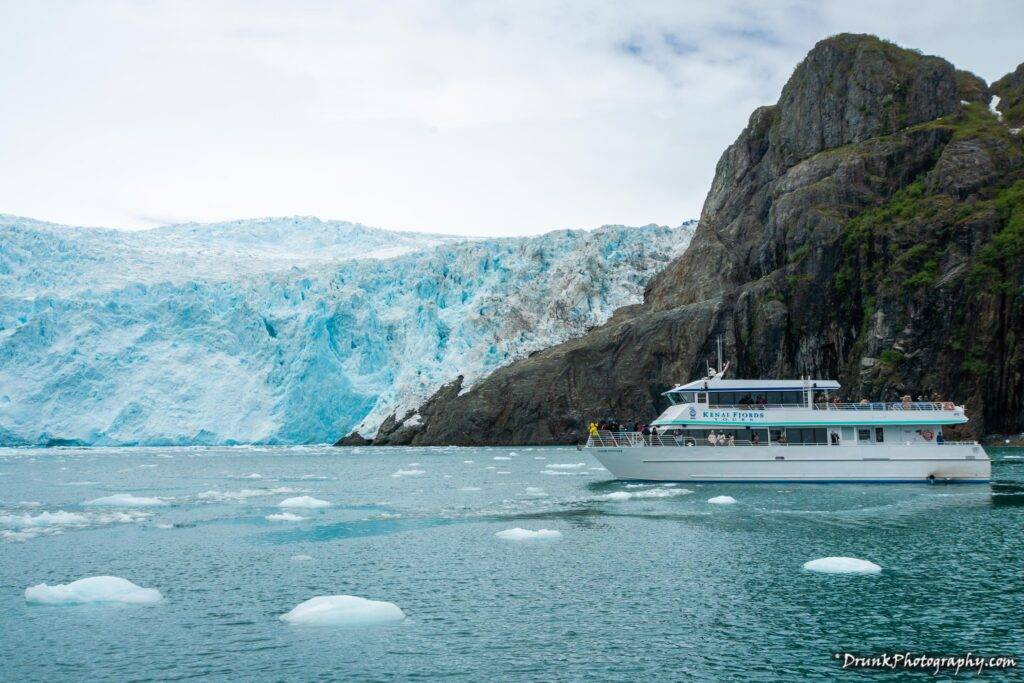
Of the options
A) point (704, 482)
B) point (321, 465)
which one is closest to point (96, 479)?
point (321, 465)

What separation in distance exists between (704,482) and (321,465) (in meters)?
31.9

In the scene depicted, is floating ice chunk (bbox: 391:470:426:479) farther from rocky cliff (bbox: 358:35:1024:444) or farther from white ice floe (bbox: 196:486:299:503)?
rocky cliff (bbox: 358:35:1024:444)

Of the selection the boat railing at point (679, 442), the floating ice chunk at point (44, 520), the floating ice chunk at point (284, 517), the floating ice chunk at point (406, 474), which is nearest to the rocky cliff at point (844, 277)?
the boat railing at point (679, 442)

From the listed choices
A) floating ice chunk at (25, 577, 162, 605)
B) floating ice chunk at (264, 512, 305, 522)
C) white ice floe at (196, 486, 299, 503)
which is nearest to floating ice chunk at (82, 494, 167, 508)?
white ice floe at (196, 486, 299, 503)

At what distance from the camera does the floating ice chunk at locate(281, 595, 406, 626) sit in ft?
55.6

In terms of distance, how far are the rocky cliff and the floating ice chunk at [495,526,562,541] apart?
58377mm

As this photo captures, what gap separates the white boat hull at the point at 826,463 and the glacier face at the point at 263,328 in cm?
5731

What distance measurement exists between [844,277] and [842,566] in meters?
70.5

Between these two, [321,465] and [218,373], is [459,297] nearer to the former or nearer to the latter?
[218,373]

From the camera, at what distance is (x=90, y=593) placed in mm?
18984

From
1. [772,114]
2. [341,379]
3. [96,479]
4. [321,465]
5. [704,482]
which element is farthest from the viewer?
[772,114]

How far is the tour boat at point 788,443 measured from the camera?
42.6 meters

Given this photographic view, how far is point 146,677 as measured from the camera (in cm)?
1383

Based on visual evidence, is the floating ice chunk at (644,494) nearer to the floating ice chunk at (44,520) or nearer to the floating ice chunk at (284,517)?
the floating ice chunk at (284,517)
